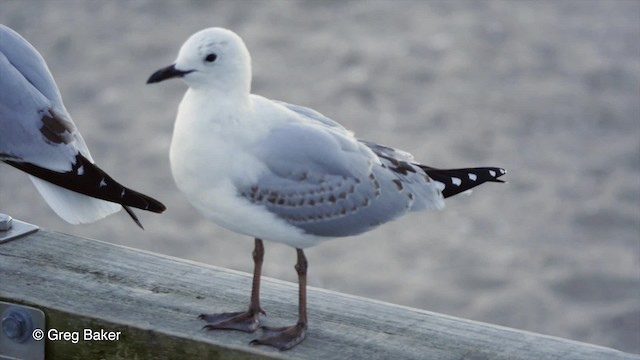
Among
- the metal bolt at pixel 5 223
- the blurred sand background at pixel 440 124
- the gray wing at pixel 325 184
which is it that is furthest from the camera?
the blurred sand background at pixel 440 124

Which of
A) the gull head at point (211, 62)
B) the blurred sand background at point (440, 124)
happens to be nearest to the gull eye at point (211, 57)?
the gull head at point (211, 62)

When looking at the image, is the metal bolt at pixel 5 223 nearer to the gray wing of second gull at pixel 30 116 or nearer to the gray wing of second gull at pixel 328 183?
the gray wing of second gull at pixel 30 116

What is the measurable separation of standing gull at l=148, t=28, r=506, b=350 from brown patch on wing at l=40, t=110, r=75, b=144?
483 mm

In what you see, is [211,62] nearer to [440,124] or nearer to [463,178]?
[463,178]

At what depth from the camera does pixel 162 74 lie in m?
2.24

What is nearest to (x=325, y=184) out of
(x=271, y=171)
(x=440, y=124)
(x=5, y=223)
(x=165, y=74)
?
(x=271, y=171)

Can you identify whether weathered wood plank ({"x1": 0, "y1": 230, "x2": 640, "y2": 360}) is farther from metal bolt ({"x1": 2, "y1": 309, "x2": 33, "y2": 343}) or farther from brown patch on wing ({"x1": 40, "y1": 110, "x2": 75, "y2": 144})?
brown patch on wing ({"x1": 40, "y1": 110, "x2": 75, "y2": 144})

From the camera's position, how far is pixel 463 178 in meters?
2.56

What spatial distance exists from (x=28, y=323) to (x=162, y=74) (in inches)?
24.1

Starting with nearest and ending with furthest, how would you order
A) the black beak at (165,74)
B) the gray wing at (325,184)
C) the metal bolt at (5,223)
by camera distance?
1. the black beak at (165,74)
2. the gray wing at (325,184)
3. the metal bolt at (5,223)

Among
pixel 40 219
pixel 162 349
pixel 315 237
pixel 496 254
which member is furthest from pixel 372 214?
pixel 40 219

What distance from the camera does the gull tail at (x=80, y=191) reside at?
8.50 feet

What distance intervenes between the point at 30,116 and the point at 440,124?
166 inches

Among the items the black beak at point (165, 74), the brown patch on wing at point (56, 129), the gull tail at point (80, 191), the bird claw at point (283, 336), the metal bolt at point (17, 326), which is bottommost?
the metal bolt at point (17, 326)
